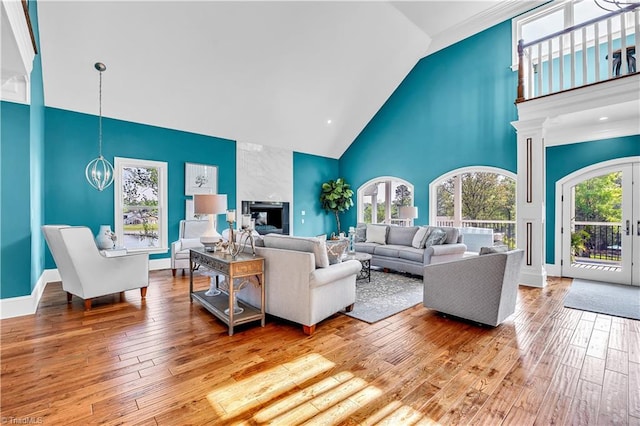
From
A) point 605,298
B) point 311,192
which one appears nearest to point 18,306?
point 311,192

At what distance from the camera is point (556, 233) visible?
544 cm

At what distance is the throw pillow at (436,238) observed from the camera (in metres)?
5.22

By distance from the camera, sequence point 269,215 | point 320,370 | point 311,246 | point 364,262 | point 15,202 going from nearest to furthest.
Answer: point 320,370 < point 311,246 < point 15,202 < point 364,262 < point 269,215

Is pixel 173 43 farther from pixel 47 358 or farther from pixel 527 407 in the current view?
pixel 527 407

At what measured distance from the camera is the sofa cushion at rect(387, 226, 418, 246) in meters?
5.91

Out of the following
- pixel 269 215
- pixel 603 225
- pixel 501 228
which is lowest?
pixel 501 228

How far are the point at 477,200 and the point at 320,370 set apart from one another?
18.7 feet

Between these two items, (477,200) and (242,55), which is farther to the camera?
(477,200)

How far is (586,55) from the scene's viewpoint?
14.9 feet

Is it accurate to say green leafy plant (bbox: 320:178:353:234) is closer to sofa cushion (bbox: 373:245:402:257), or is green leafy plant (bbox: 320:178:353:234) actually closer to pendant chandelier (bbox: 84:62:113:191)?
sofa cushion (bbox: 373:245:402:257)

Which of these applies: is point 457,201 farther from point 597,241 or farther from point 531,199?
point 597,241

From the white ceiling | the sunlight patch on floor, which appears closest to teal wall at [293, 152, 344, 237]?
the white ceiling

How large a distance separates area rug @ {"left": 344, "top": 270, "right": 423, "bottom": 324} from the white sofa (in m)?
0.36

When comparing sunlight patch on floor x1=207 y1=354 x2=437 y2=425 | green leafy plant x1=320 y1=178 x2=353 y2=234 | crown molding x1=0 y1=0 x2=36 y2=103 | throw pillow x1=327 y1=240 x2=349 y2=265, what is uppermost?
crown molding x1=0 y1=0 x2=36 y2=103
